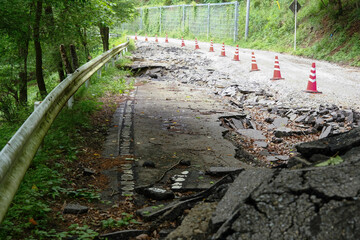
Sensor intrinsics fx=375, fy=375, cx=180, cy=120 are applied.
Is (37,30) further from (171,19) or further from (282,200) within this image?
(171,19)

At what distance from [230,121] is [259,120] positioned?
1122 mm

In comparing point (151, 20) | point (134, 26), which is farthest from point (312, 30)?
point (134, 26)

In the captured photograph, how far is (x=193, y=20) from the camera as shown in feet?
129

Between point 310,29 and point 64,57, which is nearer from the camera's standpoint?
point 64,57

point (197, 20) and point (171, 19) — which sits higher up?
point (171, 19)

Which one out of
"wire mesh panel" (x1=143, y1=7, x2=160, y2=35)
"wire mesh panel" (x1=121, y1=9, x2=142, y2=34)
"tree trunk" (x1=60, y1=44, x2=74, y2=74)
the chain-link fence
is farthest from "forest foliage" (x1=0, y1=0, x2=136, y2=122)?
"wire mesh panel" (x1=121, y1=9, x2=142, y2=34)

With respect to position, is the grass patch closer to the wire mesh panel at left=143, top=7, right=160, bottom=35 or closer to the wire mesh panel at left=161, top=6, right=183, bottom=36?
the wire mesh panel at left=161, top=6, right=183, bottom=36

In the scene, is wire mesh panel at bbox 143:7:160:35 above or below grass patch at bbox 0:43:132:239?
above

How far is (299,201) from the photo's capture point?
104 inches

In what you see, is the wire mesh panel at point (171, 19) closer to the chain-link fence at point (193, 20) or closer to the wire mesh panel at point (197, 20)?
the chain-link fence at point (193, 20)

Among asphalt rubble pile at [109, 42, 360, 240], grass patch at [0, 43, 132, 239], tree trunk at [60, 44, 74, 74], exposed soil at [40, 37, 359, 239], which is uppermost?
tree trunk at [60, 44, 74, 74]

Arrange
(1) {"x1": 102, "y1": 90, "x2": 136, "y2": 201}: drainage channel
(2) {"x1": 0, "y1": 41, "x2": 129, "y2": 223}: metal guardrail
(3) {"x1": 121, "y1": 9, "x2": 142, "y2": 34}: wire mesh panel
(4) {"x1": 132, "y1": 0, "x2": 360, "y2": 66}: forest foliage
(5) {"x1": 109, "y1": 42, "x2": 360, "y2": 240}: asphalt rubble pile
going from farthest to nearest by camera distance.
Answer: (3) {"x1": 121, "y1": 9, "x2": 142, "y2": 34}: wire mesh panel
(4) {"x1": 132, "y1": 0, "x2": 360, "y2": 66}: forest foliage
(1) {"x1": 102, "y1": 90, "x2": 136, "y2": 201}: drainage channel
(2) {"x1": 0, "y1": 41, "x2": 129, "y2": 223}: metal guardrail
(5) {"x1": 109, "y1": 42, "x2": 360, "y2": 240}: asphalt rubble pile

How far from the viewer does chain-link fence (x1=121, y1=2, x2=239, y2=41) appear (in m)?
33.0

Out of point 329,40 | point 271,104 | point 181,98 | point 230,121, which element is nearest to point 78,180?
point 230,121
